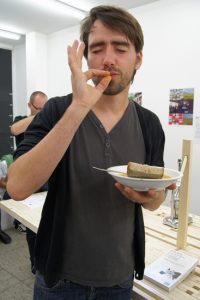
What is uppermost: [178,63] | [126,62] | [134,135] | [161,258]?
[178,63]

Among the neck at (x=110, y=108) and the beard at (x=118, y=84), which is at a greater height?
the beard at (x=118, y=84)

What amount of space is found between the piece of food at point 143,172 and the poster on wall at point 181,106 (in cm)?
249

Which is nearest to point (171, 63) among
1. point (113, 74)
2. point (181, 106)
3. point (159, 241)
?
point (181, 106)

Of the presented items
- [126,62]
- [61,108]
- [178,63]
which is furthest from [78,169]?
[178,63]

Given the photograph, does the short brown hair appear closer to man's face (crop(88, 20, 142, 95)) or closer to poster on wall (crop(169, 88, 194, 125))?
man's face (crop(88, 20, 142, 95))

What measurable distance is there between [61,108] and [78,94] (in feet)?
0.55

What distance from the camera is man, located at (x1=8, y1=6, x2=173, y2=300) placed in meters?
0.83

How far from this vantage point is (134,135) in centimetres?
95

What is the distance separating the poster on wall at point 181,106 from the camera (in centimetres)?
310

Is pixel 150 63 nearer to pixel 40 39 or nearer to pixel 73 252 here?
pixel 40 39

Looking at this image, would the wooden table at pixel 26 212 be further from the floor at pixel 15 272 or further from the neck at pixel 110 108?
the floor at pixel 15 272

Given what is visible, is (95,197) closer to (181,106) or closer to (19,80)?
(181,106)

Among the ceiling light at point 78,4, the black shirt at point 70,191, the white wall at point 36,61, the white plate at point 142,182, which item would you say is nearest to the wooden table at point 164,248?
the black shirt at point 70,191

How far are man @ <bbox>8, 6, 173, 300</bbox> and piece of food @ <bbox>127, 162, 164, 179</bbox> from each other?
0.17ft
